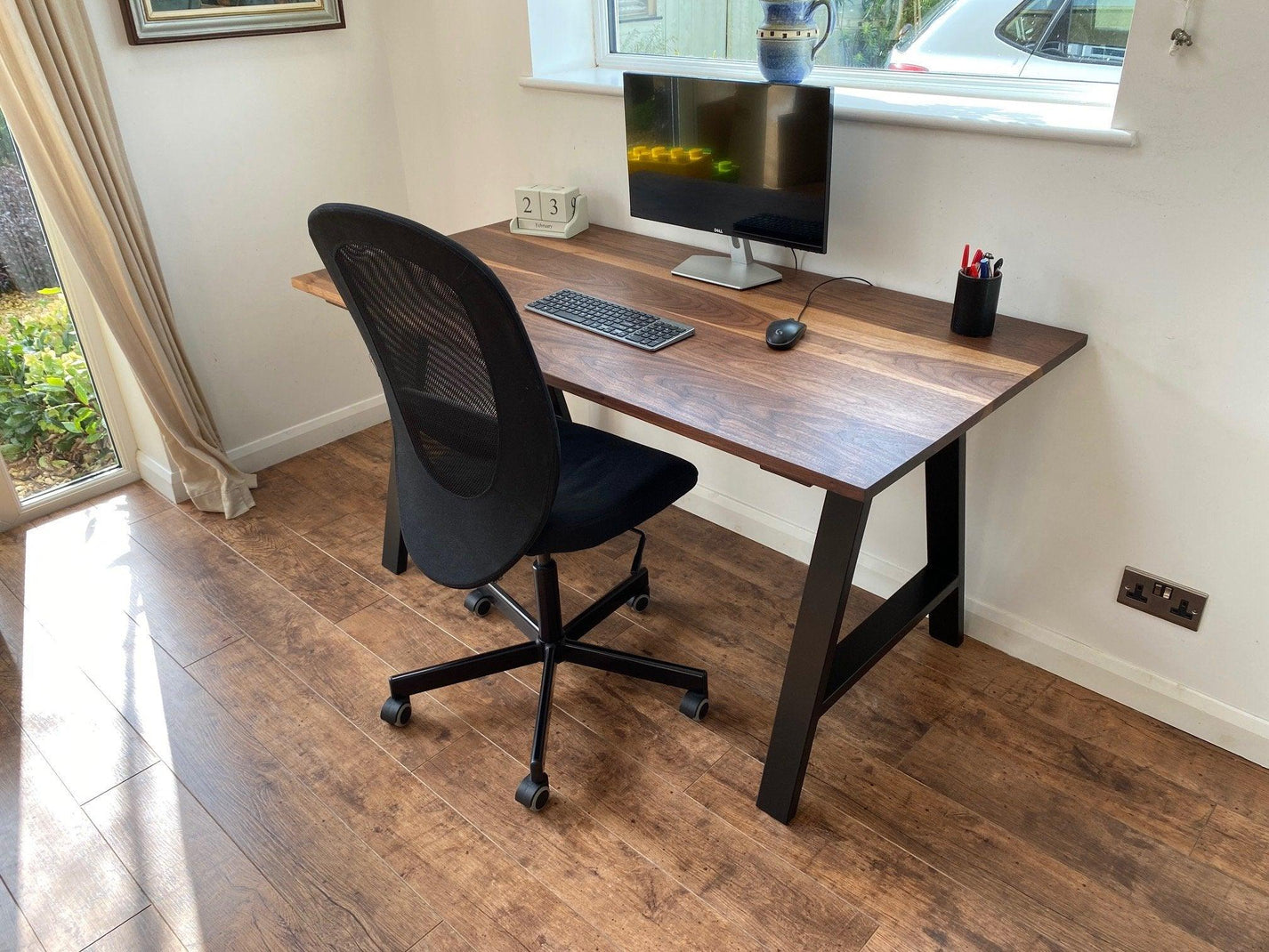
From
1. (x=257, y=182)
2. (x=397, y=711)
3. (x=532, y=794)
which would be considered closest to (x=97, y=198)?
(x=257, y=182)

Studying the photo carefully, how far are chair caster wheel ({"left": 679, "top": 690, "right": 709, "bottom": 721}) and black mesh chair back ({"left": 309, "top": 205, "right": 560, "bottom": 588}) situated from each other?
0.60 m

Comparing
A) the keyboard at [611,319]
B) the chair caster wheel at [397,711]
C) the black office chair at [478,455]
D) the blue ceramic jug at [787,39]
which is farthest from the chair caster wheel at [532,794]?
the blue ceramic jug at [787,39]

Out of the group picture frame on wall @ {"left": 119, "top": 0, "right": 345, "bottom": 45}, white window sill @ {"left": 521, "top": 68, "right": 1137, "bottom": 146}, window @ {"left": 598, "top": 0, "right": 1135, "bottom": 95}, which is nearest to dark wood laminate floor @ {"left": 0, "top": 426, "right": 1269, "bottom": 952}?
white window sill @ {"left": 521, "top": 68, "right": 1137, "bottom": 146}

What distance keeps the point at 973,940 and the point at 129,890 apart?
1456mm

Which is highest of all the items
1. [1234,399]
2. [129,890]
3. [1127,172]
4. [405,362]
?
[1127,172]

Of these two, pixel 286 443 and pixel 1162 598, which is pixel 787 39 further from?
Result: pixel 286 443

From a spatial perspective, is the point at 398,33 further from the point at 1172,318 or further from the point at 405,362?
the point at 1172,318

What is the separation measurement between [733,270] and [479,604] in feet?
3.27

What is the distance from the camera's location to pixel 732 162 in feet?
6.81

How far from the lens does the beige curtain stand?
2.23m

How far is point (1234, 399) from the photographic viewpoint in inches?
67.4

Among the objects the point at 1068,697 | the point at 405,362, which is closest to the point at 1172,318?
the point at 1068,697

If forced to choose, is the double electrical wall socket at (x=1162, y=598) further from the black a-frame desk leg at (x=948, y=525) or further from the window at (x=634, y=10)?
the window at (x=634, y=10)

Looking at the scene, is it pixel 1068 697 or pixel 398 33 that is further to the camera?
pixel 398 33
